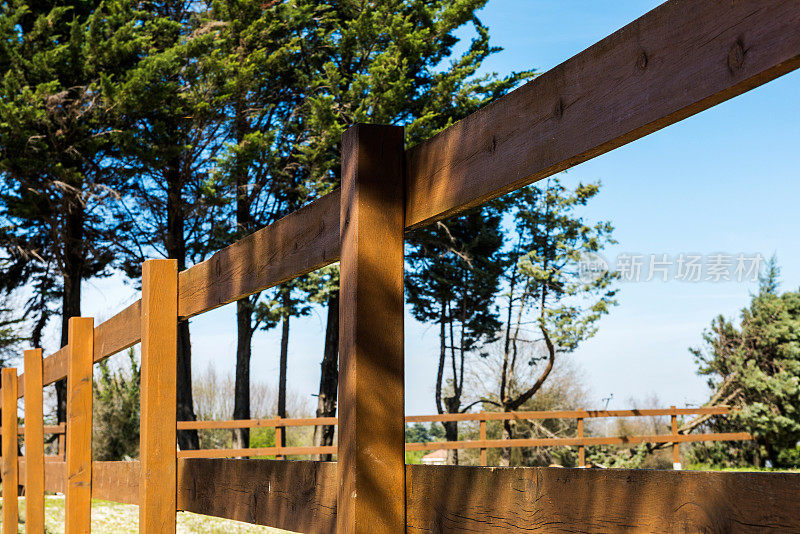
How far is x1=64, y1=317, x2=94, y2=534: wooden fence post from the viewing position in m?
3.64

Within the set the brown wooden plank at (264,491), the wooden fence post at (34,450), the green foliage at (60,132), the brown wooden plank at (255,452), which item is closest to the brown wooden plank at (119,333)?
the brown wooden plank at (264,491)

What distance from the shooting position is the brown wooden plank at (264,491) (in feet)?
6.04

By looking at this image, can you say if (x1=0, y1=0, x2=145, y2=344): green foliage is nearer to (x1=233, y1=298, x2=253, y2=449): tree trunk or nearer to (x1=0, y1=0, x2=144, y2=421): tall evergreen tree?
(x1=0, y1=0, x2=144, y2=421): tall evergreen tree

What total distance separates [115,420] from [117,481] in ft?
53.1

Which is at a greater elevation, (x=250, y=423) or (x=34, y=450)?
(x=34, y=450)

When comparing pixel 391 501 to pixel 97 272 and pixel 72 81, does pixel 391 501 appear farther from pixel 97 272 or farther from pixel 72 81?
pixel 97 272

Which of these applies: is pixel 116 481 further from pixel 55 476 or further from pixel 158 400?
pixel 55 476

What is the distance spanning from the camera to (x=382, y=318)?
1.63 meters

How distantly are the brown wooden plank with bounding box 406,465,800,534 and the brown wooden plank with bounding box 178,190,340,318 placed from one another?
2.01ft

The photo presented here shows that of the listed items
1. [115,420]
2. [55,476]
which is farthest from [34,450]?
[115,420]

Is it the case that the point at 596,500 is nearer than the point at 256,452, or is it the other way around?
the point at 596,500

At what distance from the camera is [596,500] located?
117cm

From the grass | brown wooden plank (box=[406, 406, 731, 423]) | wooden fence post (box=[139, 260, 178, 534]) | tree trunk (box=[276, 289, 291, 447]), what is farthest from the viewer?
tree trunk (box=[276, 289, 291, 447])

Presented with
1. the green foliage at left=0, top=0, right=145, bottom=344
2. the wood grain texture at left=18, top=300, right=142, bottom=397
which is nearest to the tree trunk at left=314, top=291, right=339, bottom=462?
the green foliage at left=0, top=0, right=145, bottom=344
